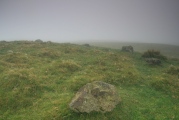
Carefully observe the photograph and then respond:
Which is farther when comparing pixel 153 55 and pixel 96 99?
pixel 153 55

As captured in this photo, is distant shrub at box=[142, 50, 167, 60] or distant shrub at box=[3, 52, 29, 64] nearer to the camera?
distant shrub at box=[3, 52, 29, 64]

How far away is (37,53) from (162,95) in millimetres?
21690

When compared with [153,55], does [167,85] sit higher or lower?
lower

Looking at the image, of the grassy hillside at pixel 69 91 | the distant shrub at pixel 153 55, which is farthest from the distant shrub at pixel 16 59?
the distant shrub at pixel 153 55

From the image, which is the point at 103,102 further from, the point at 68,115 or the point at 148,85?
the point at 148,85

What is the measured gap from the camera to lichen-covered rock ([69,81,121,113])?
13613mm

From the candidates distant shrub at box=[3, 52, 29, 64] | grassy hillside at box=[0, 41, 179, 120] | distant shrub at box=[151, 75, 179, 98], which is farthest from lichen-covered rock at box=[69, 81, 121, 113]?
distant shrub at box=[3, 52, 29, 64]

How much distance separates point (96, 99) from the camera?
14.3 m

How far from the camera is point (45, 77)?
21.2m

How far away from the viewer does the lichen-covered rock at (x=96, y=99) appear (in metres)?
13.6

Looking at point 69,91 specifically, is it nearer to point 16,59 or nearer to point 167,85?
point 167,85

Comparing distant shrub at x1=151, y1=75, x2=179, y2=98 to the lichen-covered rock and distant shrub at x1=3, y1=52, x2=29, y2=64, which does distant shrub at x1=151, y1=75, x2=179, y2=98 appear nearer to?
the lichen-covered rock

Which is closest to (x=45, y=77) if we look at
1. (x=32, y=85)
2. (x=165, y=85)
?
(x=32, y=85)

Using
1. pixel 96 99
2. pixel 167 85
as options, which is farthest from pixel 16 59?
pixel 167 85
